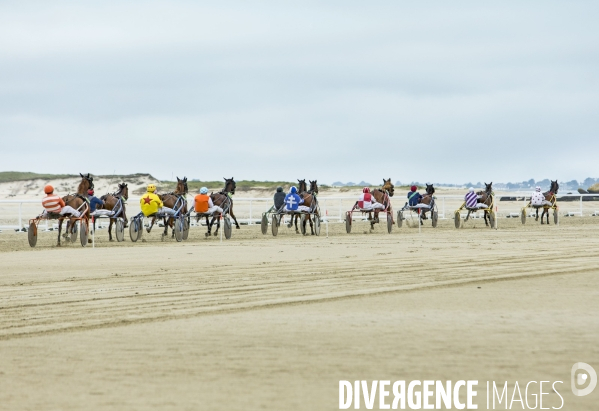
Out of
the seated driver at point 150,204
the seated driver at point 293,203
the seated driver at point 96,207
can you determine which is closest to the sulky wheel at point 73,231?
the seated driver at point 96,207

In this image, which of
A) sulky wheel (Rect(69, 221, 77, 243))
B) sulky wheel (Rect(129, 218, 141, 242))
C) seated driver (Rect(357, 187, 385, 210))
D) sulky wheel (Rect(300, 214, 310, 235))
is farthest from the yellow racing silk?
seated driver (Rect(357, 187, 385, 210))

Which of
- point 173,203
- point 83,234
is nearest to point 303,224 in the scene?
point 173,203

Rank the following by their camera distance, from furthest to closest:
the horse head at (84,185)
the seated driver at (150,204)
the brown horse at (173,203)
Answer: the brown horse at (173,203), the horse head at (84,185), the seated driver at (150,204)

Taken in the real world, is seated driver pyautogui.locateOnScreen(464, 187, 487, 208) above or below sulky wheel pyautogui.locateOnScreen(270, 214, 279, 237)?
above

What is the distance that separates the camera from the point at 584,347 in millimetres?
7523

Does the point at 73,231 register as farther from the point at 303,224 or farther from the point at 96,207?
the point at 303,224

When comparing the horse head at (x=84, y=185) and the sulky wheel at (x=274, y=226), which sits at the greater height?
the horse head at (x=84, y=185)

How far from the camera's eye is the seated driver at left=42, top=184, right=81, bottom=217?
937 inches

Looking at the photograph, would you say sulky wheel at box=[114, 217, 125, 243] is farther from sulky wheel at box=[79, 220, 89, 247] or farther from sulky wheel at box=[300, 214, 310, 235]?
sulky wheel at box=[300, 214, 310, 235]

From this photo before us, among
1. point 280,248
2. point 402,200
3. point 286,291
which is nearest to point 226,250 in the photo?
point 280,248

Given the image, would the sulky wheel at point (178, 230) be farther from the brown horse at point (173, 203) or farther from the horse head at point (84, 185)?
the horse head at point (84, 185)

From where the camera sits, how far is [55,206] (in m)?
23.9

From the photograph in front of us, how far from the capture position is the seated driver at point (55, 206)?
23.8m

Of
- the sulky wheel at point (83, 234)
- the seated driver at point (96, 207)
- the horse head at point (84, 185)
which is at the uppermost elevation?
the horse head at point (84, 185)
